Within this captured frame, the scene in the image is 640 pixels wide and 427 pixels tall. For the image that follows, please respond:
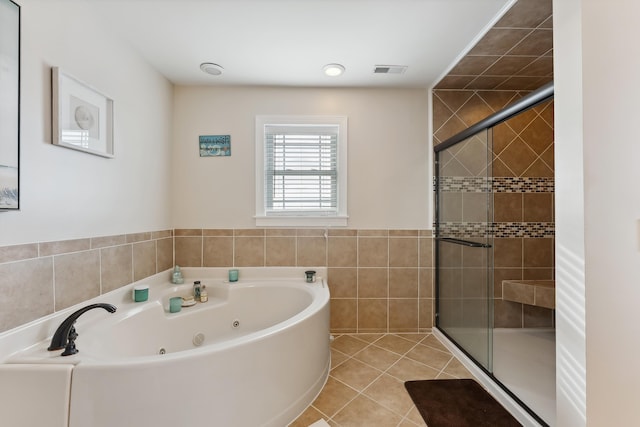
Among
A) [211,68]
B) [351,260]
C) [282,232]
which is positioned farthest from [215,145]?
[351,260]

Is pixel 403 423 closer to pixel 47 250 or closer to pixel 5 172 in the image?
pixel 47 250

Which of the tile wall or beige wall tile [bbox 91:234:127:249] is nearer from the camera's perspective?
beige wall tile [bbox 91:234:127:249]

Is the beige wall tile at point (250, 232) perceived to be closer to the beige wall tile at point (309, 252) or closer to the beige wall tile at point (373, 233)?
the beige wall tile at point (309, 252)

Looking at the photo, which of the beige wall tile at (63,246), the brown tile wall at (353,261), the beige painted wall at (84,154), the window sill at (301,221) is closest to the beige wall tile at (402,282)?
the brown tile wall at (353,261)

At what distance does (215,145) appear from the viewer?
2.52 metres

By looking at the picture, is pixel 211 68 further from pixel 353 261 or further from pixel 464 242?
pixel 464 242

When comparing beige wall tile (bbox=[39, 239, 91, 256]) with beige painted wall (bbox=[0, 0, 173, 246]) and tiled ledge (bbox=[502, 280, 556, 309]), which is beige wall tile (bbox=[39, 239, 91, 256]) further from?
tiled ledge (bbox=[502, 280, 556, 309])

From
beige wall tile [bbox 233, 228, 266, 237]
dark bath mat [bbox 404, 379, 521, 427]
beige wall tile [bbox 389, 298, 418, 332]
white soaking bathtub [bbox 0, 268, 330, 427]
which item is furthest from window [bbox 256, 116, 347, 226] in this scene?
dark bath mat [bbox 404, 379, 521, 427]

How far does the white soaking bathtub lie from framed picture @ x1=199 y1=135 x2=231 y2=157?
117 centimetres

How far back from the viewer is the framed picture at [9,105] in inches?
43.4

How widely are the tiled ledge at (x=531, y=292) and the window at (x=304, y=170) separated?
5.56 ft

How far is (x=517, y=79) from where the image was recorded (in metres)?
2.36

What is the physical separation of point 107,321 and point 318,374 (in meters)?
1.27

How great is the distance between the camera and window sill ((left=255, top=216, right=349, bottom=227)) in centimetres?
253
